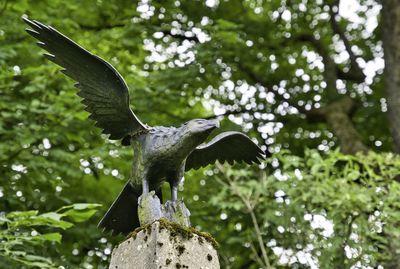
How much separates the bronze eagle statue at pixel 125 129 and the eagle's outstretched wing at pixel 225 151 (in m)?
0.36

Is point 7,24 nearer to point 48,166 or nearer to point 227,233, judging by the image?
point 48,166

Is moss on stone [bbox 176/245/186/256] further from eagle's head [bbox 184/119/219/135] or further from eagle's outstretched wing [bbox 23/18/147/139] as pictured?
eagle's outstretched wing [bbox 23/18/147/139]

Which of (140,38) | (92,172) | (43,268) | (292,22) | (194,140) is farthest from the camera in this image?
(292,22)

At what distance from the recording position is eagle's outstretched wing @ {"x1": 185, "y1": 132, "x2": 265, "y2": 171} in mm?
4527

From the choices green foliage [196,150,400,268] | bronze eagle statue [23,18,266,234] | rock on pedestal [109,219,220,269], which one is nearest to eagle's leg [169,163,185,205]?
bronze eagle statue [23,18,266,234]

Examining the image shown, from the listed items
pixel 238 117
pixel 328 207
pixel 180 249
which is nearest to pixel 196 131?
pixel 180 249

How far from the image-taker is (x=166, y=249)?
3732 millimetres

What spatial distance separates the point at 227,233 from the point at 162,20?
3.45 meters

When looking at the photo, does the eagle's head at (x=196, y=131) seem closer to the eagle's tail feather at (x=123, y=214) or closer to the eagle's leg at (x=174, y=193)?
the eagle's leg at (x=174, y=193)

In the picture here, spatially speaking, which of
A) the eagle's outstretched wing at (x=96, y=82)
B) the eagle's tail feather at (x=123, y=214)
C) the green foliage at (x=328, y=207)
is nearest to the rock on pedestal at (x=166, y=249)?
the eagle's tail feather at (x=123, y=214)

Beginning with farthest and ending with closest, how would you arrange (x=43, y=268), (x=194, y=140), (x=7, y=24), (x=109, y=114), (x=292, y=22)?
(x=292, y=22), (x=7, y=24), (x=43, y=268), (x=109, y=114), (x=194, y=140)

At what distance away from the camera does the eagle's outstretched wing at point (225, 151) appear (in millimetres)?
4527

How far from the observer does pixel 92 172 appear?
9.09 metres

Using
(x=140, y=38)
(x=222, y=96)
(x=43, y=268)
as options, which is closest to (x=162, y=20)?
(x=140, y=38)
